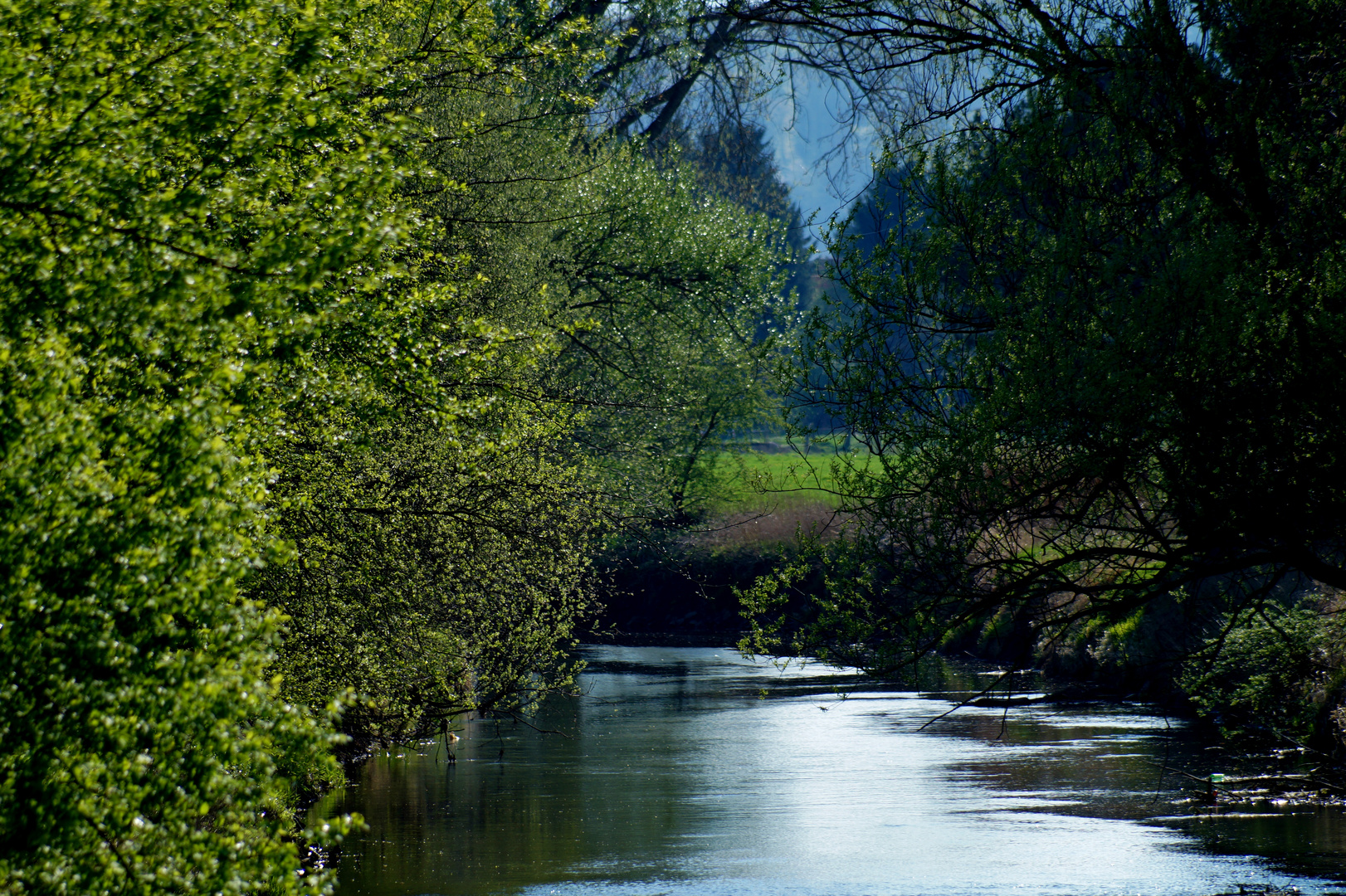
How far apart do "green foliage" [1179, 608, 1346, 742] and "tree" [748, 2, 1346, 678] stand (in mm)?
5482

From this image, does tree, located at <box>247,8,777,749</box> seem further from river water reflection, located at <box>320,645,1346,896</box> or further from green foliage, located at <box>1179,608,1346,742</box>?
green foliage, located at <box>1179,608,1346,742</box>

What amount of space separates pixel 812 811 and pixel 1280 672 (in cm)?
663

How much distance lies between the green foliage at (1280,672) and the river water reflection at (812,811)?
48.3 inches

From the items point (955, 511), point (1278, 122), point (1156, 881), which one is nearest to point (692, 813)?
point (1156, 881)

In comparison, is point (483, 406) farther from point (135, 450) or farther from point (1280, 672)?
point (1280, 672)

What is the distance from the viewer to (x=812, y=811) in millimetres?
17266

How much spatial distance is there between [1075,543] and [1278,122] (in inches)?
144

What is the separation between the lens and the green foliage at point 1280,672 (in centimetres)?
1623

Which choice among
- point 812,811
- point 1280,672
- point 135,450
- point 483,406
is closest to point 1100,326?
point 483,406

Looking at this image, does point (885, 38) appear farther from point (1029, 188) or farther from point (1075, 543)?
point (1075, 543)

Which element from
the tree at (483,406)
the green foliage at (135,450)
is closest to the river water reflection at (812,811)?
the tree at (483,406)

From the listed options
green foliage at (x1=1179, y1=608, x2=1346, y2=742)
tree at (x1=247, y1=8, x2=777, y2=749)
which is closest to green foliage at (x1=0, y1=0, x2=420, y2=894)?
tree at (x1=247, y1=8, x2=777, y2=749)

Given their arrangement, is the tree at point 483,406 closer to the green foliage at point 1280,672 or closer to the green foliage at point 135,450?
the green foliage at point 135,450

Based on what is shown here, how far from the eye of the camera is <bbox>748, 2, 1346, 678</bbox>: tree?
9086 mm
